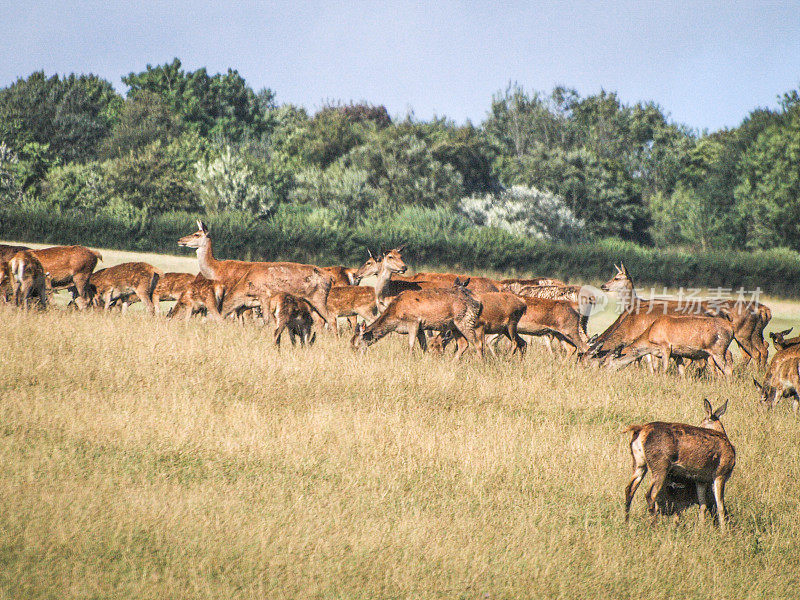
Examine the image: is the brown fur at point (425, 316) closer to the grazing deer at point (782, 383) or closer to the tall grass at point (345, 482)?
the tall grass at point (345, 482)

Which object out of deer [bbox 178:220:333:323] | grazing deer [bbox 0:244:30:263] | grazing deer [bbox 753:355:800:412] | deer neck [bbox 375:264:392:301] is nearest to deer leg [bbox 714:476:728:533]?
grazing deer [bbox 753:355:800:412]

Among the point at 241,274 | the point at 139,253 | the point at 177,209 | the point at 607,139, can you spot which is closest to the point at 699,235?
the point at 607,139

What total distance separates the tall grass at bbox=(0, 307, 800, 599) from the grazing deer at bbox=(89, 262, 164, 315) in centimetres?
566

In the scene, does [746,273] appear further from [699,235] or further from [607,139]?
[607,139]

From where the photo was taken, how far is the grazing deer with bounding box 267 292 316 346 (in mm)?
14883

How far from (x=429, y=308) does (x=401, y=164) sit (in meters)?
47.4

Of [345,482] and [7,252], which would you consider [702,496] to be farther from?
[7,252]

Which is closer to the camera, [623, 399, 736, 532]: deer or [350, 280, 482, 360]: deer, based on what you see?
[623, 399, 736, 532]: deer

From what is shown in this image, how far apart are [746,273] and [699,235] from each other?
1937 centimetres

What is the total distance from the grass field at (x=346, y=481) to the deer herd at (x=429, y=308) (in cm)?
97

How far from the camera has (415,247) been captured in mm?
44594

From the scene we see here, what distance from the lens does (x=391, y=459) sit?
8.96 meters

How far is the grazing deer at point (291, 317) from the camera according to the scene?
48.8 ft

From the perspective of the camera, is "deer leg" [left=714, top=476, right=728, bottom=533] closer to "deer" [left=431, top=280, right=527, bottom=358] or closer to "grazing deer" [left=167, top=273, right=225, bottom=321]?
"deer" [left=431, top=280, right=527, bottom=358]
